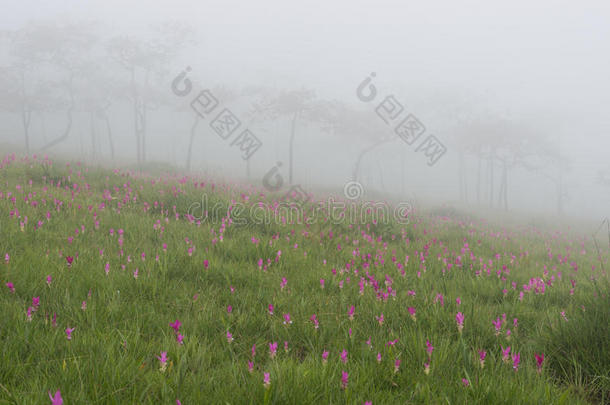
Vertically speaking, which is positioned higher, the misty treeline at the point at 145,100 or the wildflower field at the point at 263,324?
the misty treeline at the point at 145,100

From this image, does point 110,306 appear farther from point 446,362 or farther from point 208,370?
point 446,362

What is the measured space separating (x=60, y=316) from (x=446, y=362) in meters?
2.83

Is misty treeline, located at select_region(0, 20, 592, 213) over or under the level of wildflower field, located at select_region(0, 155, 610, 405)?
over

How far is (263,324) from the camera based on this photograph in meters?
2.69

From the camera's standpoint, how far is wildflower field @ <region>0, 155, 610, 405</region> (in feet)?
5.90

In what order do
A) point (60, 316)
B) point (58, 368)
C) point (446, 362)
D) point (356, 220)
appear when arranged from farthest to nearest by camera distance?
point (356, 220), point (60, 316), point (446, 362), point (58, 368)

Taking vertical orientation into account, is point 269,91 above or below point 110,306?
above

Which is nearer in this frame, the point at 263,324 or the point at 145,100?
the point at 263,324

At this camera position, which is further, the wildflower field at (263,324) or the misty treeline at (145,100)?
the misty treeline at (145,100)

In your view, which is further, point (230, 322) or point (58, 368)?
point (230, 322)

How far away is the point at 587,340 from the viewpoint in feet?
7.89

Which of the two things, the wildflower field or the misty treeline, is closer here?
the wildflower field

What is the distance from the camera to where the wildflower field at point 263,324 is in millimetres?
1797

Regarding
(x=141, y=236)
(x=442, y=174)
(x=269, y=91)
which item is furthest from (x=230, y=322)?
(x=442, y=174)
